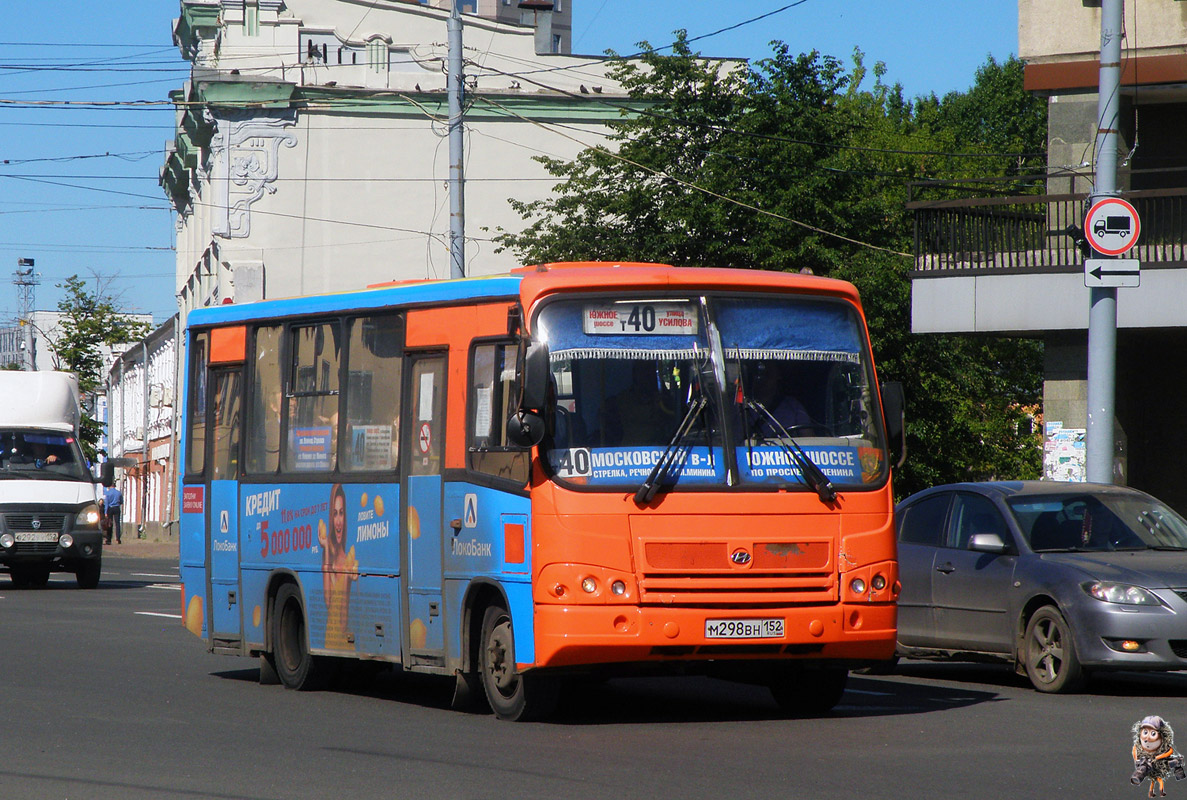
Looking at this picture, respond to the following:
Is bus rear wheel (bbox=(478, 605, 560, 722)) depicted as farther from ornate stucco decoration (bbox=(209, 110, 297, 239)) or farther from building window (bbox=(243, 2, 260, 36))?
building window (bbox=(243, 2, 260, 36))

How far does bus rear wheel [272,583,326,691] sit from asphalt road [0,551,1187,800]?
165mm

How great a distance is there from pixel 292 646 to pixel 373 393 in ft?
7.53

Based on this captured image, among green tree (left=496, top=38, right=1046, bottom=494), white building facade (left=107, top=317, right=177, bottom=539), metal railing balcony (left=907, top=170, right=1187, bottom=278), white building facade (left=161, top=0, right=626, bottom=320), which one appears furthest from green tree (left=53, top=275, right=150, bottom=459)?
metal railing balcony (left=907, top=170, right=1187, bottom=278)

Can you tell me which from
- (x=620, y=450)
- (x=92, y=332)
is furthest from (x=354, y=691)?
(x=92, y=332)

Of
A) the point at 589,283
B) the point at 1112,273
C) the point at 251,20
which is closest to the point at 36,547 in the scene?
the point at 1112,273

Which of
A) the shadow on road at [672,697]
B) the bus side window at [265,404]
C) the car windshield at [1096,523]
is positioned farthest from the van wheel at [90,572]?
the car windshield at [1096,523]

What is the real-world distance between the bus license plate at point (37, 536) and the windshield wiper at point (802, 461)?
19.1 meters

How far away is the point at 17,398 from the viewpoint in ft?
91.7

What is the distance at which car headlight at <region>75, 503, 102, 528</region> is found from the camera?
2781cm

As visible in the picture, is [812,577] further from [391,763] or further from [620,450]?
[391,763]

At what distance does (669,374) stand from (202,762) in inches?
137

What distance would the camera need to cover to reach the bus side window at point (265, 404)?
13.5 metres

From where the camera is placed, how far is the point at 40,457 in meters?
28.0

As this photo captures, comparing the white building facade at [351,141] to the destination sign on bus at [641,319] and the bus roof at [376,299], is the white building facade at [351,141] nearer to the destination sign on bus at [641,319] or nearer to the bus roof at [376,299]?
the bus roof at [376,299]
